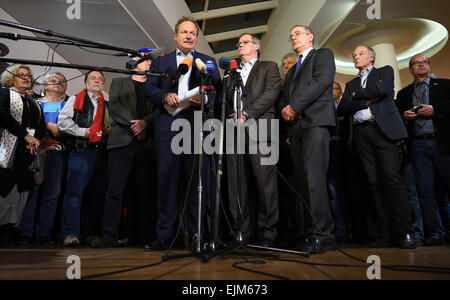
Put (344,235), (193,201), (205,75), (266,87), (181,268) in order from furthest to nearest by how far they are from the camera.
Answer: (344,235) → (266,87) → (193,201) → (205,75) → (181,268)

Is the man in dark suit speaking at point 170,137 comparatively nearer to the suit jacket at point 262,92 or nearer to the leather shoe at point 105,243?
the suit jacket at point 262,92

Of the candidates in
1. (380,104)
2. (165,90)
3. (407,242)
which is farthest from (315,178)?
(165,90)

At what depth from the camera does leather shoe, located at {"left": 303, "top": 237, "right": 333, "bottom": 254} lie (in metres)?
1.72

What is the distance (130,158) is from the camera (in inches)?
95.6

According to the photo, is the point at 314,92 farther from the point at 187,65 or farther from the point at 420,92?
the point at 420,92

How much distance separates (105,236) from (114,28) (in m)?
4.08

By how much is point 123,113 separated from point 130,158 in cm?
38

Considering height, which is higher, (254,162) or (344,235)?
(254,162)

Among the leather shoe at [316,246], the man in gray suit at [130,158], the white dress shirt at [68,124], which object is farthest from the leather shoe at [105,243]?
the leather shoe at [316,246]

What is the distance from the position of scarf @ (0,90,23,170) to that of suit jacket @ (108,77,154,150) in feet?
2.63

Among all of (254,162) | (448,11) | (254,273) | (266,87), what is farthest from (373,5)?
(254,273)

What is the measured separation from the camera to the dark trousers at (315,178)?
186 centimetres

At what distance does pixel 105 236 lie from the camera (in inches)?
90.5

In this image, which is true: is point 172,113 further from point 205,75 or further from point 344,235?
point 344,235
